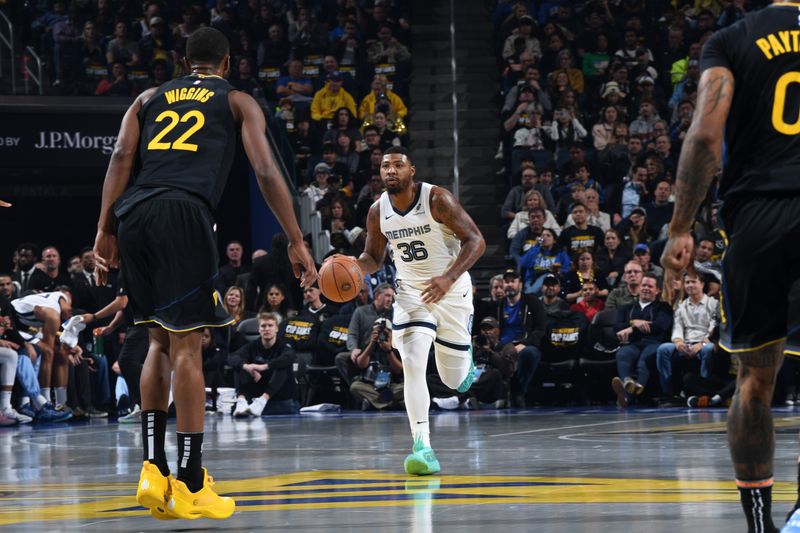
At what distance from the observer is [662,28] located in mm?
21422

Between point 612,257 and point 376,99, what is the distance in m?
5.64

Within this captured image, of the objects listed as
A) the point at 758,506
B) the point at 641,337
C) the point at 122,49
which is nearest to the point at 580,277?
the point at 641,337

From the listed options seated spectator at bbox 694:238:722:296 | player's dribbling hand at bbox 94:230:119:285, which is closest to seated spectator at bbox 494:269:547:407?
seated spectator at bbox 694:238:722:296

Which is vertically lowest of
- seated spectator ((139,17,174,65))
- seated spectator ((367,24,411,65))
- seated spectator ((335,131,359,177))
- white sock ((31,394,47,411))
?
white sock ((31,394,47,411))

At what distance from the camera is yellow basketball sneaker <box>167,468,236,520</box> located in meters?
5.94

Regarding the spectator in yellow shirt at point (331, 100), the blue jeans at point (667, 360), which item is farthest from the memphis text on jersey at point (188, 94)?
the spectator in yellow shirt at point (331, 100)

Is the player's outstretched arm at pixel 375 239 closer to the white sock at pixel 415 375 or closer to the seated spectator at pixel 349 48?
the white sock at pixel 415 375

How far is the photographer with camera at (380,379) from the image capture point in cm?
1577

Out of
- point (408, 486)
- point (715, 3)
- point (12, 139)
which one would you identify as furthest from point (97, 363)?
point (715, 3)

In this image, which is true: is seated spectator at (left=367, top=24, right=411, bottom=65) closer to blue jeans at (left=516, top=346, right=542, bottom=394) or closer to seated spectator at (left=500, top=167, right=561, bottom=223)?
seated spectator at (left=500, top=167, right=561, bottom=223)

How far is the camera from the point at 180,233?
615 centimetres

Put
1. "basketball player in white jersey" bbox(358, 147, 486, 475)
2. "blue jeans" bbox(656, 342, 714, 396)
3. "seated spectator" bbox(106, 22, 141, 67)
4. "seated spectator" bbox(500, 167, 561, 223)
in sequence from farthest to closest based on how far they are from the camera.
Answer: "seated spectator" bbox(106, 22, 141, 67)
"seated spectator" bbox(500, 167, 561, 223)
"blue jeans" bbox(656, 342, 714, 396)
"basketball player in white jersey" bbox(358, 147, 486, 475)

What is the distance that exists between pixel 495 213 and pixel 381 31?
12.2 ft

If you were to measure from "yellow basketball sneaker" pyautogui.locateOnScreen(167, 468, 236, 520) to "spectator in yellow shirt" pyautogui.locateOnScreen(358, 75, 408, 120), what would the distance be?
14.9 m
